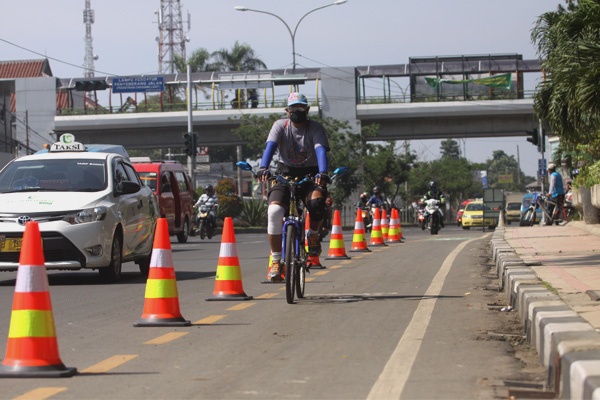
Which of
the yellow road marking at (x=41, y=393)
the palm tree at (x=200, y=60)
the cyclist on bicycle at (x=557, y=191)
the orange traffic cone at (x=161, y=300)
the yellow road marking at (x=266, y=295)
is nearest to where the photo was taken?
the yellow road marking at (x=41, y=393)

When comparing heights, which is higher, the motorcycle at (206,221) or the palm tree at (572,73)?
the palm tree at (572,73)


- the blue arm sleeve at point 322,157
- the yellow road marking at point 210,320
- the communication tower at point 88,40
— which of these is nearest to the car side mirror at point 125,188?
the blue arm sleeve at point 322,157

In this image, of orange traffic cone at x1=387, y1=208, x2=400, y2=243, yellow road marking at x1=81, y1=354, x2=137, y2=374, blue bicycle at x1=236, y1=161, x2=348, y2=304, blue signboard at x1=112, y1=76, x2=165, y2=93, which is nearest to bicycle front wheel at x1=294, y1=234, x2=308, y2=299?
blue bicycle at x1=236, y1=161, x2=348, y2=304

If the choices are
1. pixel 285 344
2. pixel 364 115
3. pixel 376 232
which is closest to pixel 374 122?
pixel 364 115

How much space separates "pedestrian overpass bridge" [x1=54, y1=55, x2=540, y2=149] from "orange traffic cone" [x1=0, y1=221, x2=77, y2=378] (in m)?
55.1

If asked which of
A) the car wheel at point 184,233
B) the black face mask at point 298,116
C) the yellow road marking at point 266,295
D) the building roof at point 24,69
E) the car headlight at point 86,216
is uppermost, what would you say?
the building roof at point 24,69

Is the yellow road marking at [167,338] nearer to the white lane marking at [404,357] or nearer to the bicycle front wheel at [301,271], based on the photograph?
the white lane marking at [404,357]

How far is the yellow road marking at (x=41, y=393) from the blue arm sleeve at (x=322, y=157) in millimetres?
5089

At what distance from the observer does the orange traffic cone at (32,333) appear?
629cm

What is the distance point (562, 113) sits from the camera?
67.2 ft

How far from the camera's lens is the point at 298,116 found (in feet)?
36.1

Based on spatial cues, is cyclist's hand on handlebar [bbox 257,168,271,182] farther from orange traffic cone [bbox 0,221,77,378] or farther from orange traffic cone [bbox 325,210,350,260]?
orange traffic cone [bbox 325,210,350,260]

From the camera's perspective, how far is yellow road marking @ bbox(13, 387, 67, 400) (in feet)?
18.7

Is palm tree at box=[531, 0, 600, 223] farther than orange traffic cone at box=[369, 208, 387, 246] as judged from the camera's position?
No
